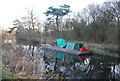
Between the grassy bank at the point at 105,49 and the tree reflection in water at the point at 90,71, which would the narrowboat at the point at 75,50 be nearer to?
the grassy bank at the point at 105,49

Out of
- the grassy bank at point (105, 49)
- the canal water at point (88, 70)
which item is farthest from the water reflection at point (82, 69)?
the grassy bank at point (105, 49)

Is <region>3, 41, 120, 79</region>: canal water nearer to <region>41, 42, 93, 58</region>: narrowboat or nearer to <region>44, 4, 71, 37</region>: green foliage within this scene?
<region>41, 42, 93, 58</region>: narrowboat

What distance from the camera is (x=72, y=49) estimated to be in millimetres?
4121

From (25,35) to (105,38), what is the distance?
468 cm

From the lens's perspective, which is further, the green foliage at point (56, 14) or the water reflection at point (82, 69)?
the green foliage at point (56, 14)

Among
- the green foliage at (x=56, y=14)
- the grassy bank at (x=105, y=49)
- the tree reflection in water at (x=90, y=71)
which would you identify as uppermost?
the green foliage at (x=56, y=14)

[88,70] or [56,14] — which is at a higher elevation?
[56,14]

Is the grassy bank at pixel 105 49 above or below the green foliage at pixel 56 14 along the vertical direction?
below

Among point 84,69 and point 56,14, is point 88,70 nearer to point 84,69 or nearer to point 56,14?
point 84,69

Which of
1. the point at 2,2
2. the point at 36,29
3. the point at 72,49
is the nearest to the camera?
the point at 2,2

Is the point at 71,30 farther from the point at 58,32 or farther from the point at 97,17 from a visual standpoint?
the point at 97,17

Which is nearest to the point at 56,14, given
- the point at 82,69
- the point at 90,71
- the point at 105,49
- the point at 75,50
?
→ the point at 75,50

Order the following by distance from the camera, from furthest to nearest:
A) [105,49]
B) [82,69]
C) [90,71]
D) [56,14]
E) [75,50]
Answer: [56,14] → [105,49] → [75,50] → [82,69] → [90,71]

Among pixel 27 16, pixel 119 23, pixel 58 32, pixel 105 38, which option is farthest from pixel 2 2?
pixel 27 16
